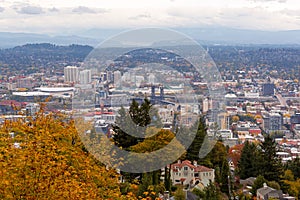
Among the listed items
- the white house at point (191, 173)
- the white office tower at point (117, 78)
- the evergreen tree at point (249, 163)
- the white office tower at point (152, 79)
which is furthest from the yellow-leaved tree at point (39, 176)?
the evergreen tree at point (249, 163)

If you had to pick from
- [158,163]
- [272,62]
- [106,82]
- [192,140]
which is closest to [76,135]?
[158,163]


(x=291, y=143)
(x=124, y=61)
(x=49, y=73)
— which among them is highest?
(x=124, y=61)

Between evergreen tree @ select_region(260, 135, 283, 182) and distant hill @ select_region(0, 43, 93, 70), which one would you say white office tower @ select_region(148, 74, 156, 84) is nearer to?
evergreen tree @ select_region(260, 135, 283, 182)

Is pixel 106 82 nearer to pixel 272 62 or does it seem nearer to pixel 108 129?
pixel 108 129

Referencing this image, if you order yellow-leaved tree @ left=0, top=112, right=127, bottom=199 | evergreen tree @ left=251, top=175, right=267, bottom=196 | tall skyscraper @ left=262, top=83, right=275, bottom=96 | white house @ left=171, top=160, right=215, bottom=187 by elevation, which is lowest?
tall skyscraper @ left=262, top=83, right=275, bottom=96

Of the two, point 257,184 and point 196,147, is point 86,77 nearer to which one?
point 196,147

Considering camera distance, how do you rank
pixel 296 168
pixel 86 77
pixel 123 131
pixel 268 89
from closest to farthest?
pixel 86 77 → pixel 123 131 → pixel 296 168 → pixel 268 89

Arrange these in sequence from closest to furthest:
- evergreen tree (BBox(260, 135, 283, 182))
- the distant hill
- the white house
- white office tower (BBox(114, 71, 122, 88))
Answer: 1. white office tower (BBox(114, 71, 122, 88))
2. the white house
3. evergreen tree (BBox(260, 135, 283, 182))
4. the distant hill

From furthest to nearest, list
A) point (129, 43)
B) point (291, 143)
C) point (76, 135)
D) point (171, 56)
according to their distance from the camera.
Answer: point (291, 143) → point (171, 56) → point (129, 43) → point (76, 135)

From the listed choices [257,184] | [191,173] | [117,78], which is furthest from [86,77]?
[257,184]

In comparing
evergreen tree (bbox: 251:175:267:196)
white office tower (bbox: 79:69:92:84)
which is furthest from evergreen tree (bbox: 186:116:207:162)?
white office tower (bbox: 79:69:92:84)

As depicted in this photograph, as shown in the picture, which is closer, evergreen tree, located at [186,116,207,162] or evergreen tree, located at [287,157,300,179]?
evergreen tree, located at [186,116,207,162]
